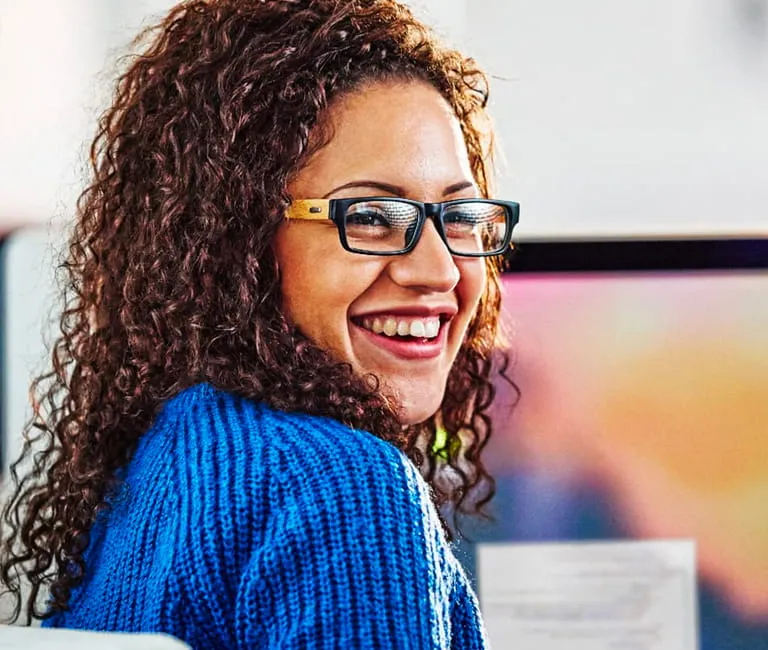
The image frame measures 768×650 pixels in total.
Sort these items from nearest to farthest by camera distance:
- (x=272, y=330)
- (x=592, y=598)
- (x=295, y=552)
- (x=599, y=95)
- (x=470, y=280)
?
(x=295, y=552) < (x=272, y=330) < (x=470, y=280) < (x=592, y=598) < (x=599, y=95)

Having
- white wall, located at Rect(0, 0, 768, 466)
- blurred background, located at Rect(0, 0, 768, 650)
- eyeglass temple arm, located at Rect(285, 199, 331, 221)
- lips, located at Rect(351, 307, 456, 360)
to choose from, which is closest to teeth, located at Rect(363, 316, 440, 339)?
lips, located at Rect(351, 307, 456, 360)

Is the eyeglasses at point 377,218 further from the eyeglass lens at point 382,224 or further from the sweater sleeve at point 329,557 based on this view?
the sweater sleeve at point 329,557

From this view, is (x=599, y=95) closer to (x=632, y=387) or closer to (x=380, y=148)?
(x=632, y=387)

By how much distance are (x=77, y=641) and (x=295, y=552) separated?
0.21 meters

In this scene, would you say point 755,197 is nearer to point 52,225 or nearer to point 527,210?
point 527,210

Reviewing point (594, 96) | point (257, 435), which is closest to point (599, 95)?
point (594, 96)

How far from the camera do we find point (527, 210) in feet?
6.14

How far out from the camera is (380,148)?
1046 millimetres

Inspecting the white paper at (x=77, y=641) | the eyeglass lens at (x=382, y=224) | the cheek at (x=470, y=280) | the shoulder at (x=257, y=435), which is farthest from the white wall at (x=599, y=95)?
the white paper at (x=77, y=641)

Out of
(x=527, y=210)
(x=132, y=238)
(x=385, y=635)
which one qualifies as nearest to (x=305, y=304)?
(x=132, y=238)

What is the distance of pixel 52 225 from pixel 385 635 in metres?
1.10

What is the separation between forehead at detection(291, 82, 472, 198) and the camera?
1.05 meters

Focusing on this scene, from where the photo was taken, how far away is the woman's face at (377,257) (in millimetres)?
1049

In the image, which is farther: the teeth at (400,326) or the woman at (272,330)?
the teeth at (400,326)
